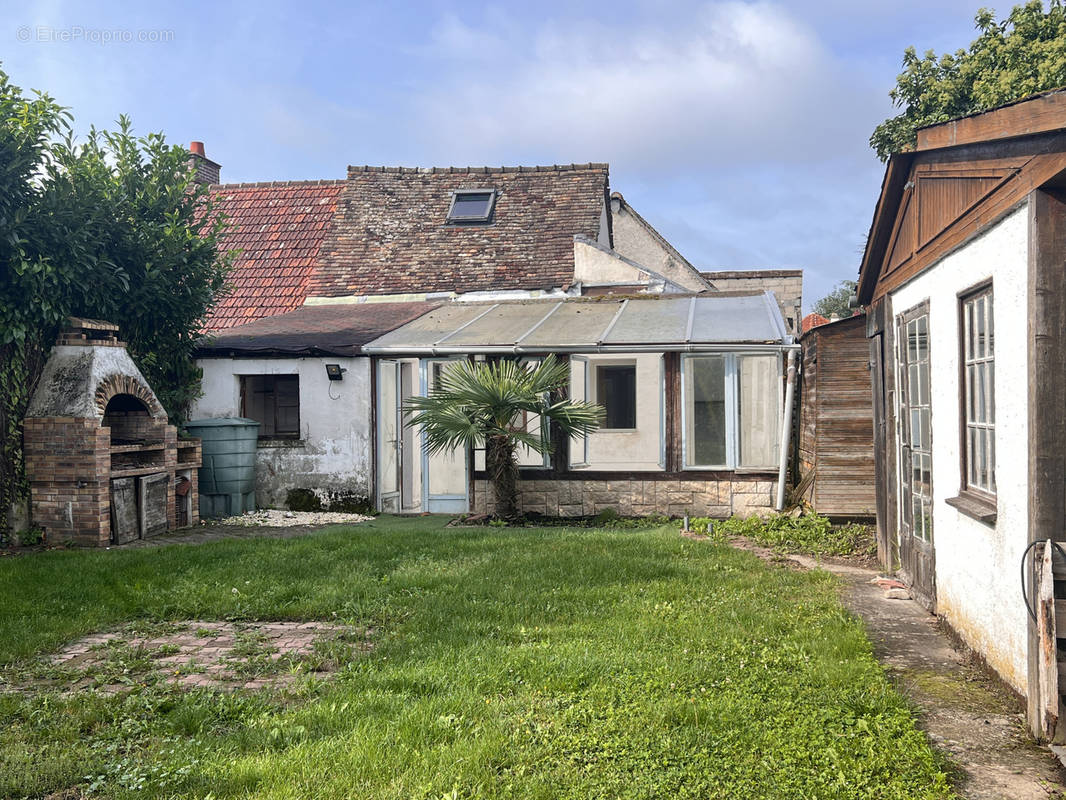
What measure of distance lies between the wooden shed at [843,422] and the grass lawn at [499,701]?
280 cm

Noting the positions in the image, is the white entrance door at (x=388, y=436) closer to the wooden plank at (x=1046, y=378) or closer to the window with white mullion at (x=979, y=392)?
the window with white mullion at (x=979, y=392)

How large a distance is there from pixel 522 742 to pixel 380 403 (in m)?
9.52

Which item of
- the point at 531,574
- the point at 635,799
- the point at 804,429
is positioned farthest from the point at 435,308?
the point at 635,799

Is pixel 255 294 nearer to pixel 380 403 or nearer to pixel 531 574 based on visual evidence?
pixel 380 403

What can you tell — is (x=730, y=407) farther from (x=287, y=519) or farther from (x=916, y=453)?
(x=287, y=519)

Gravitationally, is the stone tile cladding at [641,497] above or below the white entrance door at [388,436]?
below

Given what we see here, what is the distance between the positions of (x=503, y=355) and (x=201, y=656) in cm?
742

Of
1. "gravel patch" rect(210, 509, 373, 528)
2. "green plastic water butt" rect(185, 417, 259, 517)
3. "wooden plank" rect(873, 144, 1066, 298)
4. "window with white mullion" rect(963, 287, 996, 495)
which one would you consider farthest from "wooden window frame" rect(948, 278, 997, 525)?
"green plastic water butt" rect(185, 417, 259, 517)

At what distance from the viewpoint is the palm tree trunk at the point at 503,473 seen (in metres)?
11.4

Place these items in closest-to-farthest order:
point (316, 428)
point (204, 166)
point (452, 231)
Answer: point (316, 428), point (452, 231), point (204, 166)

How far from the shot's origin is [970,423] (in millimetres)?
5418

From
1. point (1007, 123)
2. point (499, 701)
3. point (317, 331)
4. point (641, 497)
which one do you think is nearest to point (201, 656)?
point (499, 701)

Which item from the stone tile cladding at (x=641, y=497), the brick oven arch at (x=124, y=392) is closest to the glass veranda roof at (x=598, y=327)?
→ the stone tile cladding at (x=641, y=497)

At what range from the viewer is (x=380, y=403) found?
1308 cm
